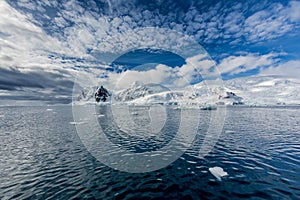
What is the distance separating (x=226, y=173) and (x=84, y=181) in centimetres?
1445

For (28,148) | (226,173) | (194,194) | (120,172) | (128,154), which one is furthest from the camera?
(28,148)

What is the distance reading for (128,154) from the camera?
857 inches

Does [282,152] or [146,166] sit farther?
Answer: [282,152]

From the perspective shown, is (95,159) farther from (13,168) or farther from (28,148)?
(28,148)

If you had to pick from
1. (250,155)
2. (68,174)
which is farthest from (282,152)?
(68,174)

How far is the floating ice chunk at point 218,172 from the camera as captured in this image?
14423mm

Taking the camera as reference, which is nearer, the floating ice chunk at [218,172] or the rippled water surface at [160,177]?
the rippled water surface at [160,177]

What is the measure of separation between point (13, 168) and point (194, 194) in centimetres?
2075

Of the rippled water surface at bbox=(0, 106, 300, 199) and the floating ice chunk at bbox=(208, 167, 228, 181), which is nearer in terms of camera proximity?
the rippled water surface at bbox=(0, 106, 300, 199)

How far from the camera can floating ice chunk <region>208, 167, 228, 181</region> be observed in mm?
14423

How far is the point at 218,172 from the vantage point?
15023 mm

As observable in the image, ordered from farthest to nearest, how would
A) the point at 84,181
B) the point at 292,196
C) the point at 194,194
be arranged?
the point at 84,181
the point at 194,194
the point at 292,196

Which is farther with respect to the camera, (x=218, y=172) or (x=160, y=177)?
(x=218, y=172)

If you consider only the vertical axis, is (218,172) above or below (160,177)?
above
